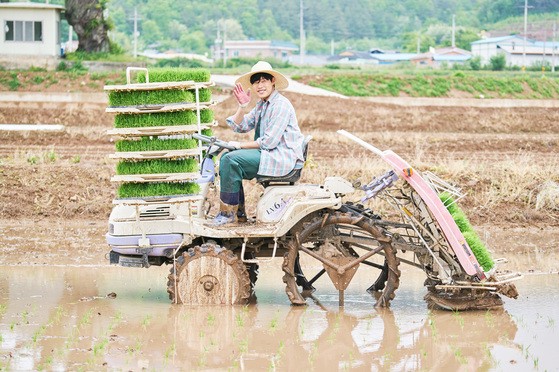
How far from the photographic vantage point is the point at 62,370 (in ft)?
26.9

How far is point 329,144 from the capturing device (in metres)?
25.7

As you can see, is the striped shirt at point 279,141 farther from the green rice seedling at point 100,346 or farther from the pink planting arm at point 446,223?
the green rice seedling at point 100,346

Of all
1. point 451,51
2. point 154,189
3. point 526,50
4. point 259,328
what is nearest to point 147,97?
point 154,189

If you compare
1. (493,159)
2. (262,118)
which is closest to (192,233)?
(262,118)

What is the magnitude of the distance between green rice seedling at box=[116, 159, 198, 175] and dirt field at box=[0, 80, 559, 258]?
5.62 meters

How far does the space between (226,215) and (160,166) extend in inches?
31.7

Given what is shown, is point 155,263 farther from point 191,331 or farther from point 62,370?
point 62,370

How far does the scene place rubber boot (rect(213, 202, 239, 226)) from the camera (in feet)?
34.3

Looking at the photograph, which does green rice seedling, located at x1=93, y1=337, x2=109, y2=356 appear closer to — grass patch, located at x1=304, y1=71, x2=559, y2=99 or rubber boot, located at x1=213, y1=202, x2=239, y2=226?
rubber boot, located at x1=213, y1=202, x2=239, y2=226

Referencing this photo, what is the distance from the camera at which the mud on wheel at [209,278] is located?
33.7ft

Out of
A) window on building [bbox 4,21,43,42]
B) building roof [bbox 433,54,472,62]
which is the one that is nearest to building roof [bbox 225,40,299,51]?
building roof [bbox 433,54,472,62]

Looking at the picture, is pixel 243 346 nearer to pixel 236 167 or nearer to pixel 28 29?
pixel 236 167

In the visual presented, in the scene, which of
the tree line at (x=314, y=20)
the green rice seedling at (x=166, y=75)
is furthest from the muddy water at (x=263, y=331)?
the tree line at (x=314, y=20)

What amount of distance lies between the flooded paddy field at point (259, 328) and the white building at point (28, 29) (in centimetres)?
3993
